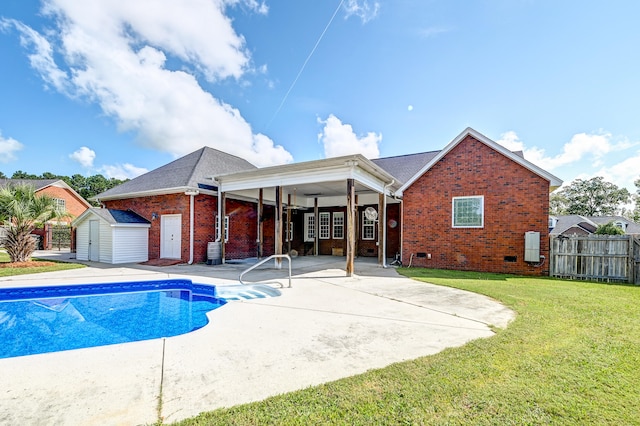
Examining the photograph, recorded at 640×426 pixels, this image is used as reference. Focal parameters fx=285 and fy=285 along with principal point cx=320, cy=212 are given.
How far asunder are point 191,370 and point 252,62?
13684 mm

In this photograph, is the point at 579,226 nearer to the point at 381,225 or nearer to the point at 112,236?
the point at 381,225

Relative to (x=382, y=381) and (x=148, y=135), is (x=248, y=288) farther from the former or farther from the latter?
(x=148, y=135)

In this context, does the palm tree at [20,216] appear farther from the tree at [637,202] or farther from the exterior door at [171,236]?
the tree at [637,202]

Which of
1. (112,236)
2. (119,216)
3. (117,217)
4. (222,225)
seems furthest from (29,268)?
(222,225)

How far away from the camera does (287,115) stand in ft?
50.7

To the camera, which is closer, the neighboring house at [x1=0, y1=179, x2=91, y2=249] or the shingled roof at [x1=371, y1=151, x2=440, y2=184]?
the shingled roof at [x1=371, y1=151, x2=440, y2=184]

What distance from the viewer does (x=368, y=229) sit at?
1773 centimetres

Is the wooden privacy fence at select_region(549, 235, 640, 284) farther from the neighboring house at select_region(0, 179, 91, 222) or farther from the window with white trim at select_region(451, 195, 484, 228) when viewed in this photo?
the neighboring house at select_region(0, 179, 91, 222)

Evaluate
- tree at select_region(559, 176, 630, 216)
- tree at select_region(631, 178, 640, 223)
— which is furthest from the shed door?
tree at select_region(631, 178, 640, 223)

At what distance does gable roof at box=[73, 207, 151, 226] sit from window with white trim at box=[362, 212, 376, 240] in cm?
1196

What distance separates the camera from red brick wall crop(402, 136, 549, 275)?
36.6 feet

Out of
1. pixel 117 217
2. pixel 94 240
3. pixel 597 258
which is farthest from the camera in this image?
pixel 94 240

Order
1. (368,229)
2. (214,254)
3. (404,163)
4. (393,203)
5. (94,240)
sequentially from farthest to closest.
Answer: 1. (404,163)
2. (368,229)
3. (393,203)
4. (94,240)
5. (214,254)

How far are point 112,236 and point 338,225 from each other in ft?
40.1
